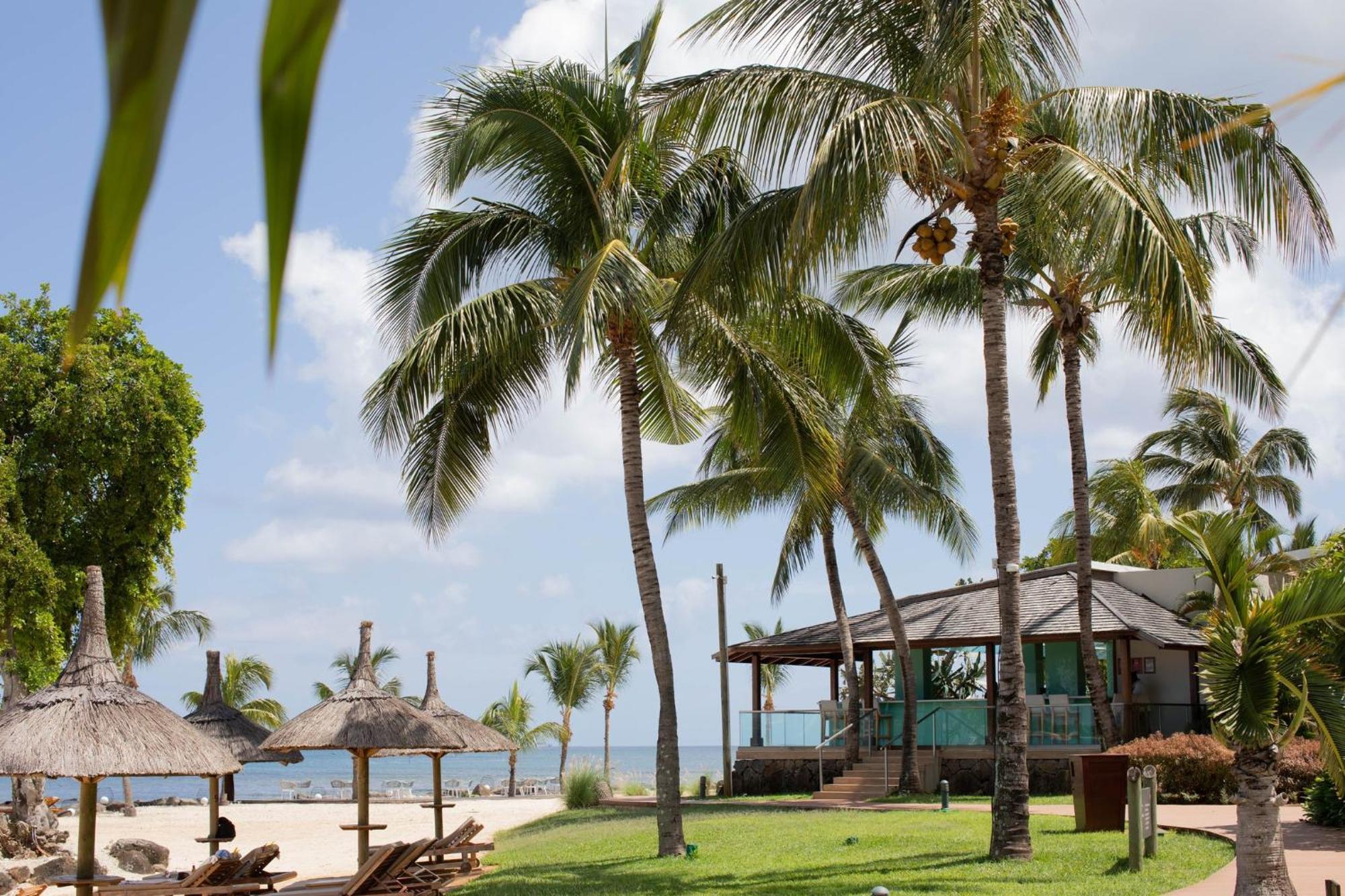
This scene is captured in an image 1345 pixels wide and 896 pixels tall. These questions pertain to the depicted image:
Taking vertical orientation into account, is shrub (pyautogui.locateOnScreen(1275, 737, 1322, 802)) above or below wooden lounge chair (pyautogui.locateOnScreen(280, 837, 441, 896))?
above

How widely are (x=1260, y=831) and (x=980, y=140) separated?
736cm

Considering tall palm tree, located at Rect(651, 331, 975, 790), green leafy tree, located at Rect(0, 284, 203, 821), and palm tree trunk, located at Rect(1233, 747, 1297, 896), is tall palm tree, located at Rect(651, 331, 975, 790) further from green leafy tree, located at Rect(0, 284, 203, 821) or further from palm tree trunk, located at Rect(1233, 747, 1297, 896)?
palm tree trunk, located at Rect(1233, 747, 1297, 896)

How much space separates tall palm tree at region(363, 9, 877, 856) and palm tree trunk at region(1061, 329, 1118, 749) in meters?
9.29

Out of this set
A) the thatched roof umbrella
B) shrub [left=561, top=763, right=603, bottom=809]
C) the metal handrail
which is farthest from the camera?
shrub [left=561, top=763, right=603, bottom=809]

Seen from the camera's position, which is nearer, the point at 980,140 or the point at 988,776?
the point at 980,140

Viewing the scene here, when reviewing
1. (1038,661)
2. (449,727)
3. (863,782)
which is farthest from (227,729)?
(1038,661)

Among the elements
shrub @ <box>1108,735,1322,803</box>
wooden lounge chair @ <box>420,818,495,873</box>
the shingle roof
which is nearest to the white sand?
wooden lounge chair @ <box>420,818,495,873</box>

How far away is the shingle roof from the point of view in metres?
27.2

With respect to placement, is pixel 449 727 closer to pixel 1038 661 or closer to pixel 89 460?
pixel 89 460

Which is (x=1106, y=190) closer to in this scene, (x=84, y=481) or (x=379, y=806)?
(x=84, y=481)

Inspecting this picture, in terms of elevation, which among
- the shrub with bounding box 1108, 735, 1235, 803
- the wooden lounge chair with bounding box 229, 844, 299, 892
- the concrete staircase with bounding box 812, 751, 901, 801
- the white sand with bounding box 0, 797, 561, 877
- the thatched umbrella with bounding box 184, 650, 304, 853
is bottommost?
the white sand with bounding box 0, 797, 561, 877

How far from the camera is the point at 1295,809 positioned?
1828cm

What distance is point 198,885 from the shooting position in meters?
14.5

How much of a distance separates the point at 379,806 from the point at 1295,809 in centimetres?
3502
